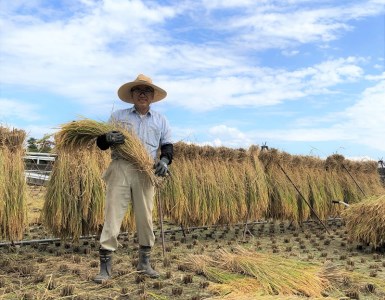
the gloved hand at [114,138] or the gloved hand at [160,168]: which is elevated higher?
the gloved hand at [114,138]

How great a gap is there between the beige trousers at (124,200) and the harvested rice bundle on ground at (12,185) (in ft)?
5.84

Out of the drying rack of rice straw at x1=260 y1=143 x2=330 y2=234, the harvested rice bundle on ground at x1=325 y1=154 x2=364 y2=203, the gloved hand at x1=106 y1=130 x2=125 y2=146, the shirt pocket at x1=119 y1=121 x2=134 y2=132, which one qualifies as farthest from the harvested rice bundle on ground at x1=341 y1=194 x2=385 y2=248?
the gloved hand at x1=106 y1=130 x2=125 y2=146

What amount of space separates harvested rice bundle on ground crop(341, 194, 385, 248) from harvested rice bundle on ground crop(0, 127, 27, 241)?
517 centimetres

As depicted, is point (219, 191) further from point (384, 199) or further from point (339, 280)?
point (339, 280)

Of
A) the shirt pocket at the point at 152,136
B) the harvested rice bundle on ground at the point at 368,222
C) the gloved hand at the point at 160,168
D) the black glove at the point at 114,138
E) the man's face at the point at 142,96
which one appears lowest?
the harvested rice bundle on ground at the point at 368,222

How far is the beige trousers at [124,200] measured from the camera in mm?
4418

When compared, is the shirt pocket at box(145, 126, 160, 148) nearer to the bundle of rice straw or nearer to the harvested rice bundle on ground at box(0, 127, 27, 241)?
the bundle of rice straw

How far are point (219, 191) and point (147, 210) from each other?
409 centimetres

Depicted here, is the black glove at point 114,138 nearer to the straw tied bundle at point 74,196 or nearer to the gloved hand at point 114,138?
the gloved hand at point 114,138

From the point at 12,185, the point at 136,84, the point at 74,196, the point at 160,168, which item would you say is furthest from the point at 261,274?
the point at 12,185

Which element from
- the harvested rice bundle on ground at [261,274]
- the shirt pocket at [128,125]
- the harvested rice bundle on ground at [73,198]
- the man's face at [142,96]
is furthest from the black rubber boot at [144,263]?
the harvested rice bundle on ground at [73,198]

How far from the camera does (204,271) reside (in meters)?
4.80

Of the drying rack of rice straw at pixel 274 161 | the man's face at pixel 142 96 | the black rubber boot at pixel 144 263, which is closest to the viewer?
the black rubber boot at pixel 144 263

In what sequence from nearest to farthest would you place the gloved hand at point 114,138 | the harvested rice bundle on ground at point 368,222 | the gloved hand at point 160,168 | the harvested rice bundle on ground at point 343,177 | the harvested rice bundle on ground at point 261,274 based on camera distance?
the harvested rice bundle on ground at point 261,274 → the gloved hand at point 114,138 → the gloved hand at point 160,168 → the harvested rice bundle on ground at point 368,222 → the harvested rice bundle on ground at point 343,177
